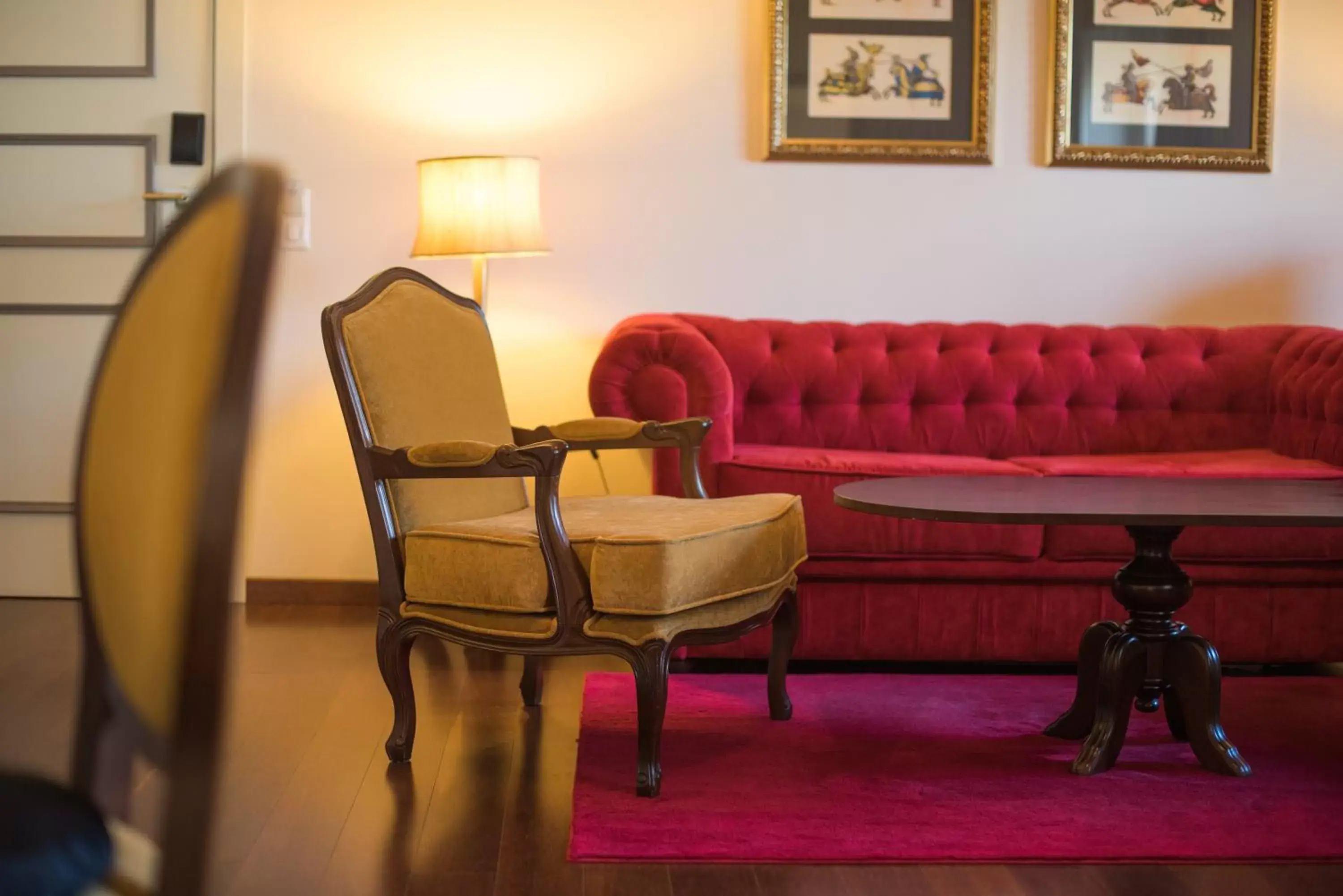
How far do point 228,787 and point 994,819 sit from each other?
133cm

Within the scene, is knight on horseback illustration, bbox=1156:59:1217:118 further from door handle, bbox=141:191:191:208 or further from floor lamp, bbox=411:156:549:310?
door handle, bbox=141:191:191:208

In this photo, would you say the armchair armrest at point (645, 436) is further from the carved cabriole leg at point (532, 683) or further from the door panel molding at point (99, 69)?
the door panel molding at point (99, 69)

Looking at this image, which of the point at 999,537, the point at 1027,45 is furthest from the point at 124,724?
the point at 1027,45

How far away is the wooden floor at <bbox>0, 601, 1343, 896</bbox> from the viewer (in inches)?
77.6

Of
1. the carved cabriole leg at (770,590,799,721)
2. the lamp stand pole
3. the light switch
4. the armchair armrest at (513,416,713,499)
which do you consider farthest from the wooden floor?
the light switch

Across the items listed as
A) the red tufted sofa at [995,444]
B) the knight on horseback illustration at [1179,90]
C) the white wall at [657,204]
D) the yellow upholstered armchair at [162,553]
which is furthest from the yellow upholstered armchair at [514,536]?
the knight on horseback illustration at [1179,90]

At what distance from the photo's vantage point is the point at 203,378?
68cm

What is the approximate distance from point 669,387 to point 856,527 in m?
0.57

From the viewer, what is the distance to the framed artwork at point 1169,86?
4.20m

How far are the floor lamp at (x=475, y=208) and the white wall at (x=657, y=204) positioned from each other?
447mm

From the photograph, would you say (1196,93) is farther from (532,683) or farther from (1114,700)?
(532,683)

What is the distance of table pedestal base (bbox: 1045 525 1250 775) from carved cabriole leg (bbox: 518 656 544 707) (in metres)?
1.15

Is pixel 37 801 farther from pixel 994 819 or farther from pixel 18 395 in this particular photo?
pixel 18 395

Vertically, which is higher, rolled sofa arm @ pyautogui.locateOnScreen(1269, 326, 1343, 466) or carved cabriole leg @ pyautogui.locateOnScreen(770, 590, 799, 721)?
rolled sofa arm @ pyautogui.locateOnScreen(1269, 326, 1343, 466)
